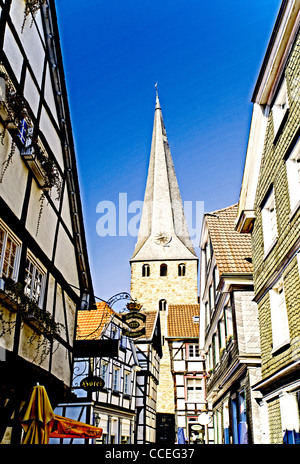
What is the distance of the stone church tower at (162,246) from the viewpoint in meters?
48.2

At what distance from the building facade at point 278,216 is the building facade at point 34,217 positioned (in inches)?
165

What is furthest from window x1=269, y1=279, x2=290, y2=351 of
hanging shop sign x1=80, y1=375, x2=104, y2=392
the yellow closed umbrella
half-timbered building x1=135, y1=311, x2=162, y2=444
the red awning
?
half-timbered building x1=135, y1=311, x2=162, y2=444

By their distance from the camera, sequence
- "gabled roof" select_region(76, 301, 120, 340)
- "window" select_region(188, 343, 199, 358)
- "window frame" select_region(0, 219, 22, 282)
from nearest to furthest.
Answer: "window frame" select_region(0, 219, 22, 282) → "gabled roof" select_region(76, 301, 120, 340) → "window" select_region(188, 343, 199, 358)

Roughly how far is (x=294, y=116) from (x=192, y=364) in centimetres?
2480

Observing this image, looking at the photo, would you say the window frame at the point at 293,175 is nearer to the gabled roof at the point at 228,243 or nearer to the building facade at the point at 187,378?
the gabled roof at the point at 228,243

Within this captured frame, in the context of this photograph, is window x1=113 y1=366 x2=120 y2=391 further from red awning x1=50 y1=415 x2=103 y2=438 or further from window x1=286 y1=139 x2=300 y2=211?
window x1=286 y1=139 x2=300 y2=211

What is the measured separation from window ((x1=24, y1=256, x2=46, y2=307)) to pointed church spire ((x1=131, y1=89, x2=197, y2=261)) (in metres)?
42.1

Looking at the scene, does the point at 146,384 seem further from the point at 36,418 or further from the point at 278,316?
the point at 36,418

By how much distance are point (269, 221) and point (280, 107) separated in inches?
97.7

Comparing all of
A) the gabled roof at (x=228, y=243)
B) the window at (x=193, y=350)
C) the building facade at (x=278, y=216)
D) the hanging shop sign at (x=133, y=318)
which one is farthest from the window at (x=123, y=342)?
the window at (x=193, y=350)

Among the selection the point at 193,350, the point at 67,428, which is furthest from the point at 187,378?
the point at 67,428

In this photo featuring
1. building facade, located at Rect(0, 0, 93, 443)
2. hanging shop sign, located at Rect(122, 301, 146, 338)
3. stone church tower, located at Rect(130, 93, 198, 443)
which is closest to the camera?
building facade, located at Rect(0, 0, 93, 443)

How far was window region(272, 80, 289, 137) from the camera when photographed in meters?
9.43

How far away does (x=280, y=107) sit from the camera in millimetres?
9938
